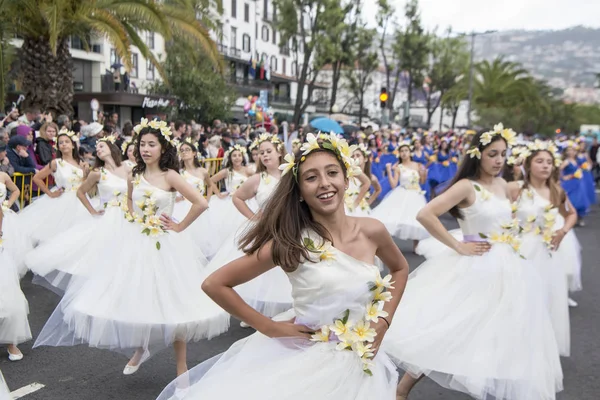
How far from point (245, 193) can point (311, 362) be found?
4044 millimetres

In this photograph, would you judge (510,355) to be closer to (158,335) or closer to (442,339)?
(442,339)

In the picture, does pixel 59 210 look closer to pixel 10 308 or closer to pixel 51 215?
pixel 51 215

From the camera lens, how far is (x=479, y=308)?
4.21 meters

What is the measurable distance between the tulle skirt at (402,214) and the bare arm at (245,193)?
13.9 feet

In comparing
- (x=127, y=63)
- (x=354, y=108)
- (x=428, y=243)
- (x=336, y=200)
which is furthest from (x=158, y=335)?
Result: (x=354, y=108)

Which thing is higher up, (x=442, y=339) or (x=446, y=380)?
(x=442, y=339)

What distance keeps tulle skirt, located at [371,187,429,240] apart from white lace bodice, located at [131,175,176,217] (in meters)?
5.82

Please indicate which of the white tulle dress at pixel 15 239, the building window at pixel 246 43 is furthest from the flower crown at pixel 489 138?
the building window at pixel 246 43

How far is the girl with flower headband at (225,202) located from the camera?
9195 millimetres

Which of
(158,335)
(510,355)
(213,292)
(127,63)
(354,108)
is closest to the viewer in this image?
(213,292)

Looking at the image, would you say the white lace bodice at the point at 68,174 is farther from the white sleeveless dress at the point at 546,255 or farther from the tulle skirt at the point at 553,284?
the tulle skirt at the point at 553,284

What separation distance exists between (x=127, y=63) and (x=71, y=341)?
9333mm

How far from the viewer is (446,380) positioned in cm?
398

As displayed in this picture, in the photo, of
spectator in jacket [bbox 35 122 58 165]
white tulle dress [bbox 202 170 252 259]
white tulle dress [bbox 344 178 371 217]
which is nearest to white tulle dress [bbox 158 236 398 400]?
white tulle dress [bbox 344 178 371 217]
